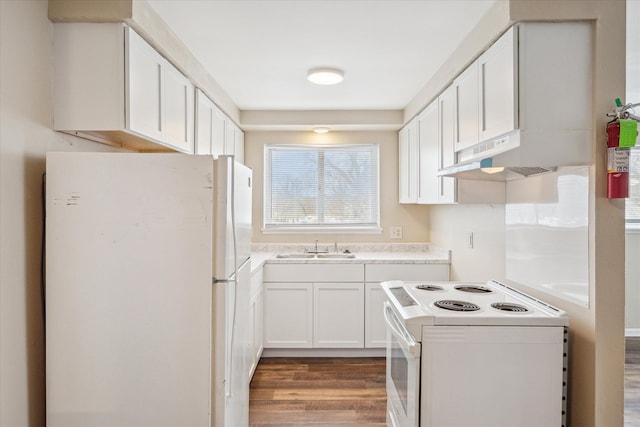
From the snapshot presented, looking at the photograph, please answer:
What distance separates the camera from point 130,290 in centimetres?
144

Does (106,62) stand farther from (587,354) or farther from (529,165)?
(587,354)

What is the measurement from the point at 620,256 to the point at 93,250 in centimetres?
208

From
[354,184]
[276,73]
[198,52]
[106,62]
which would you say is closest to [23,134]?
[106,62]

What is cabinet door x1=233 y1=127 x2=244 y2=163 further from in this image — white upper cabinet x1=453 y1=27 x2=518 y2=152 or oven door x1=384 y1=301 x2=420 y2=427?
oven door x1=384 y1=301 x2=420 y2=427

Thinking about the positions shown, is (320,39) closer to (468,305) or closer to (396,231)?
(468,305)

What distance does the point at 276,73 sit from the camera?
8.64 feet

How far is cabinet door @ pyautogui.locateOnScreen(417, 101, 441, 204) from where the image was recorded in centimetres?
265

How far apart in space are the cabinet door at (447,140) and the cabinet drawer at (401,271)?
0.83 m

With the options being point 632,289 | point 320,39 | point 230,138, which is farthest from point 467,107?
point 632,289

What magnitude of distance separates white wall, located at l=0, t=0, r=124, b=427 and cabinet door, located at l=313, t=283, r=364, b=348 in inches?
78.9

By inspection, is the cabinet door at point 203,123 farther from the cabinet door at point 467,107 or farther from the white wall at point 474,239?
the white wall at point 474,239

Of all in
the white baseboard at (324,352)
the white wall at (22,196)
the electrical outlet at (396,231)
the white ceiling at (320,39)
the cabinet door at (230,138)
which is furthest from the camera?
the electrical outlet at (396,231)

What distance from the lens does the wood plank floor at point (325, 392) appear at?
230 centimetres

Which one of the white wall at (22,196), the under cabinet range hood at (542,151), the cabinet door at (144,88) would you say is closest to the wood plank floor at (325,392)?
the white wall at (22,196)
